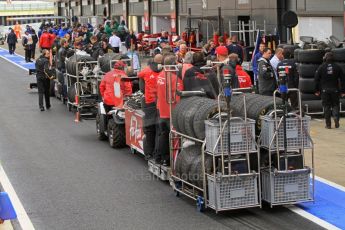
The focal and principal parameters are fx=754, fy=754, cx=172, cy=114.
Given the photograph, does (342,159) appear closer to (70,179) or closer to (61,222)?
(70,179)

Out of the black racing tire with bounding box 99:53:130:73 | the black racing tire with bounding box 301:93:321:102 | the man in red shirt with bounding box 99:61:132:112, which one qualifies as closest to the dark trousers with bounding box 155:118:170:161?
the man in red shirt with bounding box 99:61:132:112

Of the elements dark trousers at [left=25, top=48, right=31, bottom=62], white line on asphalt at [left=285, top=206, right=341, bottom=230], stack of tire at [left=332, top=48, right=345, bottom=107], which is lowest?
white line on asphalt at [left=285, top=206, right=341, bottom=230]

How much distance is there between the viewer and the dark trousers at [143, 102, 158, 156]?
1239 cm

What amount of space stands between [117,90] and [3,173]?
3.37 meters

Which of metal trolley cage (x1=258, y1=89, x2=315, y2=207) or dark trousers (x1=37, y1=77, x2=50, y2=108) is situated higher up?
dark trousers (x1=37, y1=77, x2=50, y2=108)

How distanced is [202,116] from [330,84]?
24.0ft

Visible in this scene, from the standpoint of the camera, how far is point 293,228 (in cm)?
925

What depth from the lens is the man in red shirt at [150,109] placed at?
12.4 metres

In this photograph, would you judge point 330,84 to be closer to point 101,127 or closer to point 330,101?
point 330,101

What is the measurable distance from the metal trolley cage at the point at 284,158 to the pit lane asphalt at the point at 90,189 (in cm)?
26

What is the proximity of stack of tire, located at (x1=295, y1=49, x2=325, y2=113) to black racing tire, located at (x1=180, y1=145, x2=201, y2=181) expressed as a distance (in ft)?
27.7

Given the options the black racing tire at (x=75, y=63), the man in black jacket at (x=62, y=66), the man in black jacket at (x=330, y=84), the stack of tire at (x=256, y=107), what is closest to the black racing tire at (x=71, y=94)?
the black racing tire at (x=75, y=63)

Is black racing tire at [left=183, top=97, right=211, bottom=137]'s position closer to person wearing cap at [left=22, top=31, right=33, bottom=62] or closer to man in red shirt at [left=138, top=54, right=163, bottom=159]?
man in red shirt at [left=138, top=54, right=163, bottom=159]

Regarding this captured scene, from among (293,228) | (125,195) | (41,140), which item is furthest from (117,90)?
(293,228)
